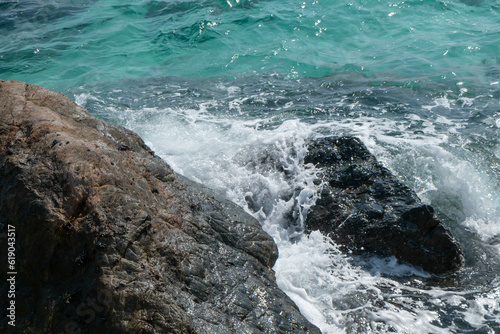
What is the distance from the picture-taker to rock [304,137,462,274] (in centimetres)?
420

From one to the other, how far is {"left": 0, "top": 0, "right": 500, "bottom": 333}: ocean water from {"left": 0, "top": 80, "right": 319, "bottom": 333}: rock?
40.1 inches

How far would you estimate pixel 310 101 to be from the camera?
787 centimetres

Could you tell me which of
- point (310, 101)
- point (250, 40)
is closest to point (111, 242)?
point (310, 101)

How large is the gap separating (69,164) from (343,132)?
4737 millimetres

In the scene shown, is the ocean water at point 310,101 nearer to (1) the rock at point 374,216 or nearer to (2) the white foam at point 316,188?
(2) the white foam at point 316,188

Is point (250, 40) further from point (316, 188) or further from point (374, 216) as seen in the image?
point (374, 216)

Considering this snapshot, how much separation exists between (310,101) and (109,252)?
19.4 feet

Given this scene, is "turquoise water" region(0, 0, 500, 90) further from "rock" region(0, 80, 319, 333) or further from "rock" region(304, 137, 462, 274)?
"rock" region(0, 80, 319, 333)

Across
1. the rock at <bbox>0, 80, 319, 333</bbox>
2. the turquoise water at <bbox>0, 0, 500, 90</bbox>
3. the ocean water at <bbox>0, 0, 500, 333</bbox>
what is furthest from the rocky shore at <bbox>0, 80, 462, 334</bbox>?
the turquoise water at <bbox>0, 0, 500, 90</bbox>

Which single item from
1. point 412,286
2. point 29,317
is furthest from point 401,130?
point 29,317

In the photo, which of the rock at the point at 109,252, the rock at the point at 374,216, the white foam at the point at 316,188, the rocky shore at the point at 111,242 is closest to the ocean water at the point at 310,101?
the white foam at the point at 316,188

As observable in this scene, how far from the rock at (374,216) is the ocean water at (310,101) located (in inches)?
5.7

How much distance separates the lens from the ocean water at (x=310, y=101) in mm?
4000

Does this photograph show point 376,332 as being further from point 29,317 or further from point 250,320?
point 29,317
